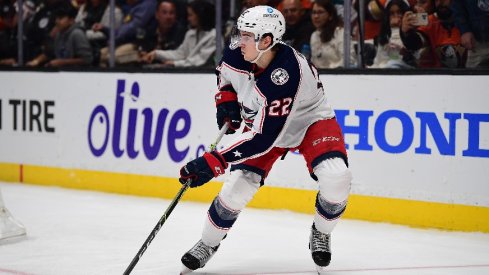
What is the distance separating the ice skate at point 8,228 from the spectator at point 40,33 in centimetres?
315

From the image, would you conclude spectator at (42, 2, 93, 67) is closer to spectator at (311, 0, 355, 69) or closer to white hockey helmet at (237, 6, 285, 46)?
spectator at (311, 0, 355, 69)

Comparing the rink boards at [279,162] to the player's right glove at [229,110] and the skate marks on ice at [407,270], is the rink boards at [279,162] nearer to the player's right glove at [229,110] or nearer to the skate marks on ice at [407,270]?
the skate marks on ice at [407,270]

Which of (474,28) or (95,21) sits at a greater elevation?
(474,28)

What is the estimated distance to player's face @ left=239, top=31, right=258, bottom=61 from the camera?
4289 mm

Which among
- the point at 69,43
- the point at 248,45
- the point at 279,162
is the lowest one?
the point at 279,162

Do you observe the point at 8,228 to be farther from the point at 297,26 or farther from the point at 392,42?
the point at 392,42

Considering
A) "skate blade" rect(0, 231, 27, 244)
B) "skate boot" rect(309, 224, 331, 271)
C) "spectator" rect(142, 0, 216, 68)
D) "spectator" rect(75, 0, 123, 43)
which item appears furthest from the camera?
"spectator" rect(75, 0, 123, 43)

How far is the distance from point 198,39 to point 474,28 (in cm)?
222

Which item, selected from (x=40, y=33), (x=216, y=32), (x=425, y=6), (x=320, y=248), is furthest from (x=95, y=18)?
(x=320, y=248)

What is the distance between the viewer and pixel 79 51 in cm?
816

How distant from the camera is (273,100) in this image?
4211 millimetres

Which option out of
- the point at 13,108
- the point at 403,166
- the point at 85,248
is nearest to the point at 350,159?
the point at 403,166

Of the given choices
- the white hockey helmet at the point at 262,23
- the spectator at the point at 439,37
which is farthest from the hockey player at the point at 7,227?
the spectator at the point at 439,37

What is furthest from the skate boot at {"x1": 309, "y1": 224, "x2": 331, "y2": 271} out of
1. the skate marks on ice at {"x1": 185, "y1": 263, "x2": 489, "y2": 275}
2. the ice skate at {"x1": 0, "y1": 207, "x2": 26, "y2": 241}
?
the ice skate at {"x1": 0, "y1": 207, "x2": 26, "y2": 241}
